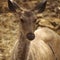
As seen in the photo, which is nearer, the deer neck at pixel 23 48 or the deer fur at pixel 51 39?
the deer neck at pixel 23 48

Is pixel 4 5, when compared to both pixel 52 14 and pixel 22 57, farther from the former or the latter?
pixel 22 57

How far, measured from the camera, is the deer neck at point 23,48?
20.8ft

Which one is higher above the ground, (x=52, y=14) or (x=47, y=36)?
(x=47, y=36)

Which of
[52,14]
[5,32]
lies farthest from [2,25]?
[52,14]

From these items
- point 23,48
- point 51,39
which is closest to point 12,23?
point 51,39

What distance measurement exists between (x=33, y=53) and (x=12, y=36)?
3121 mm

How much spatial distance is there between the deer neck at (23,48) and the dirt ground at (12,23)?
1.99 m

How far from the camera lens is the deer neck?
634 centimetres

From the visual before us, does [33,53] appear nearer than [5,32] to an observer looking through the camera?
Yes

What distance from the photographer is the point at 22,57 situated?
6.38 metres

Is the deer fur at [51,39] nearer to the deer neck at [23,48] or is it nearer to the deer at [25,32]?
the deer at [25,32]

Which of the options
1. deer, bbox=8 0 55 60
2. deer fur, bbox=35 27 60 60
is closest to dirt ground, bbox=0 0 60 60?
deer fur, bbox=35 27 60 60

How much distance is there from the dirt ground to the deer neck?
1995 mm

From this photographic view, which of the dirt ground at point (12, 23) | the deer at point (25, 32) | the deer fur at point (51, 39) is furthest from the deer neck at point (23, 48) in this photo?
the dirt ground at point (12, 23)
